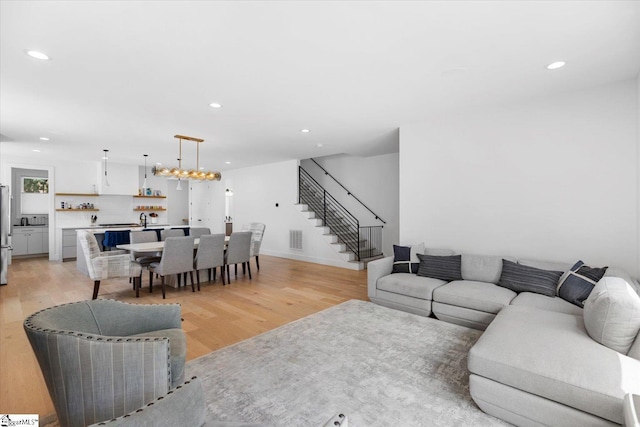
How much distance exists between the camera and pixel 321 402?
2.06 metres

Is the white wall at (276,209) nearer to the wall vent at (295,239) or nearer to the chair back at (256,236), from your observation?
the wall vent at (295,239)

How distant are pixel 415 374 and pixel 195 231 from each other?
18.0ft

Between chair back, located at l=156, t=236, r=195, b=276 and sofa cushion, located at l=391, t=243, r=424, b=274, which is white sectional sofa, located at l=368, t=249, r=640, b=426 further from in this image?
chair back, located at l=156, t=236, r=195, b=276

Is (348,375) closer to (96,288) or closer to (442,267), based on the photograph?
(442,267)

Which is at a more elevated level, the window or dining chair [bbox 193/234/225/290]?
the window

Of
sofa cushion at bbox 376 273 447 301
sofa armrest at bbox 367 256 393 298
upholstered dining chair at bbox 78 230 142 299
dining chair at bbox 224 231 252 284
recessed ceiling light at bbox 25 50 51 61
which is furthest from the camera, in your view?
dining chair at bbox 224 231 252 284

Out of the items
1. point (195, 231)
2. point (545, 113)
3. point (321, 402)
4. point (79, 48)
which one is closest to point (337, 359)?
point (321, 402)

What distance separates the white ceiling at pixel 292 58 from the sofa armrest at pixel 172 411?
7.35 feet

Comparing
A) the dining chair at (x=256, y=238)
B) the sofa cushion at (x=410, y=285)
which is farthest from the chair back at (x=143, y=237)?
the sofa cushion at (x=410, y=285)

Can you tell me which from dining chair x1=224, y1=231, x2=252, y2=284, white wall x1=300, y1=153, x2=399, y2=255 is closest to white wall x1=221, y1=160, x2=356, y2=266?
white wall x1=300, y1=153, x2=399, y2=255

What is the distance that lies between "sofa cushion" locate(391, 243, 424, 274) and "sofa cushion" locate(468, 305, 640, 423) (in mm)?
1907

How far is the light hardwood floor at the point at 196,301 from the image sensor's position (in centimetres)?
242

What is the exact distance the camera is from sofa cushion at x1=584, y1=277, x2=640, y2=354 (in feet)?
5.99

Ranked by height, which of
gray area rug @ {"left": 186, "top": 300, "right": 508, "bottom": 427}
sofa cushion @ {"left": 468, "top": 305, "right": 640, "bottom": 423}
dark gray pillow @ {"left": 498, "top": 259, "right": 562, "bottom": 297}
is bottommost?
gray area rug @ {"left": 186, "top": 300, "right": 508, "bottom": 427}
